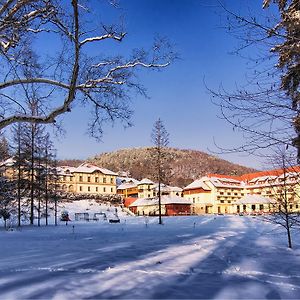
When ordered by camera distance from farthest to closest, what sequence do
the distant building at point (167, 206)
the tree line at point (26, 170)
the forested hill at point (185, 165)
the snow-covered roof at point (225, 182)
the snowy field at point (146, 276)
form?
1. the forested hill at point (185, 165)
2. the snow-covered roof at point (225, 182)
3. the distant building at point (167, 206)
4. the tree line at point (26, 170)
5. the snowy field at point (146, 276)

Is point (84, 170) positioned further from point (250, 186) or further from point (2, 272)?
point (2, 272)

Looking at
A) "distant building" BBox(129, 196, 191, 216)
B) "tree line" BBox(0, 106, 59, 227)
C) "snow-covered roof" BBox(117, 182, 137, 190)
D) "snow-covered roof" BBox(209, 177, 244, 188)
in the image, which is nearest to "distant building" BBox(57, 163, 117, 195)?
"snow-covered roof" BBox(117, 182, 137, 190)

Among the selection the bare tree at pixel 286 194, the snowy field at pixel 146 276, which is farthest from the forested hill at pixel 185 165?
the snowy field at pixel 146 276

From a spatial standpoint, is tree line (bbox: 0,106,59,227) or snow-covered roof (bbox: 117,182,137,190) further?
snow-covered roof (bbox: 117,182,137,190)

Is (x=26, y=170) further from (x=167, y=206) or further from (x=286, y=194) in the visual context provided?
→ (x=167, y=206)

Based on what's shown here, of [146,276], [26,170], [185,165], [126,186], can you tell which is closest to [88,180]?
[126,186]

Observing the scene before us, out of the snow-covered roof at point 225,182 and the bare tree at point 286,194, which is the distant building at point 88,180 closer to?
the snow-covered roof at point 225,182

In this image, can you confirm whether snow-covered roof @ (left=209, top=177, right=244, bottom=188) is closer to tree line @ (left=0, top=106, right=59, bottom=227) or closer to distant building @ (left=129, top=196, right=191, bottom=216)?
distant building @ (left=129, top=196, right=191, bottom=216)

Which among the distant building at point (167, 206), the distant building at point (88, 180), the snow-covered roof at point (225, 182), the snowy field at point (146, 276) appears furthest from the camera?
the distant building at point (88, 180)

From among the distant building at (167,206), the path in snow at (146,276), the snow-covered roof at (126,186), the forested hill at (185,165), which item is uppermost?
the forested hill at (185,165)

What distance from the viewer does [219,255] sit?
1229cm

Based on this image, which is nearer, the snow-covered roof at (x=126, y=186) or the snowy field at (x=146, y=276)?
the snowy field at (x=146, y=276)

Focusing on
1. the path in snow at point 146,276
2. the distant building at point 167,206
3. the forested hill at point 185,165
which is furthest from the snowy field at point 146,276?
the forested hill at point 185,165

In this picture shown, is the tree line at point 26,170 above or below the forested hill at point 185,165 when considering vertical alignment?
below
